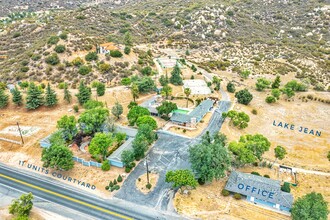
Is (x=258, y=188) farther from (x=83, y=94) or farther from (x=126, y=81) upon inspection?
(x=126, y=81)

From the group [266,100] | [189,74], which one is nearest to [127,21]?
[189,74]

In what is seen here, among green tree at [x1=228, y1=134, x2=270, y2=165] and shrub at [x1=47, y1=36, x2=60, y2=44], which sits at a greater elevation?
shrub at [x1=47, y1=36, x2=60, y2=44]

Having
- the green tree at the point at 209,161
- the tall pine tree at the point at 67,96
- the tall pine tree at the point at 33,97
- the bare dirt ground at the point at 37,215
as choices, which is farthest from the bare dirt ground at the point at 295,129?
the tall pine tree at the point at 33,97

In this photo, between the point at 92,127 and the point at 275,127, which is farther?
the point at 275,127

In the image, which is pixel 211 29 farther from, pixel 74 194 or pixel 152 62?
pixel 74 194

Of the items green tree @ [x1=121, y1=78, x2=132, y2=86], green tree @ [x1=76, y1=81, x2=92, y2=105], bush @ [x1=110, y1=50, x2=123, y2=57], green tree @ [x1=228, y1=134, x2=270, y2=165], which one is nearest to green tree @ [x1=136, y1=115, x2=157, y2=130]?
green tree @ [x1=228, y1=134, x2=270, y2=165]

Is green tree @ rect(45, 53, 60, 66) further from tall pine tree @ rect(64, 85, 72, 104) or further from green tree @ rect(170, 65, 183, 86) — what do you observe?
green tree @ rect(170, 65, 183, 86)
